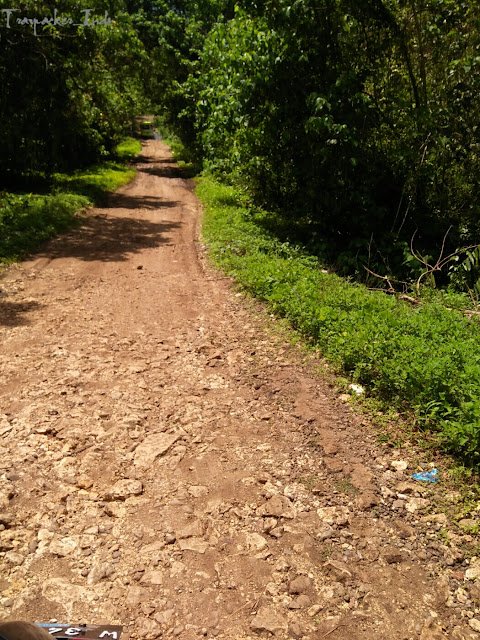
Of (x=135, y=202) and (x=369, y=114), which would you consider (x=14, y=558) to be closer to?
(x=369, y=114)

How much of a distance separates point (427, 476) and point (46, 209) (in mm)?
11277

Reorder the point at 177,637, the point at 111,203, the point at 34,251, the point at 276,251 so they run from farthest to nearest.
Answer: the point at 111,203 → the point at 34,251 → the point at 276,251 → the point at 177,637

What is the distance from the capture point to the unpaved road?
2.65m

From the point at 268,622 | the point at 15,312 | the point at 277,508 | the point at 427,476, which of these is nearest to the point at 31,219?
the point at 15,312

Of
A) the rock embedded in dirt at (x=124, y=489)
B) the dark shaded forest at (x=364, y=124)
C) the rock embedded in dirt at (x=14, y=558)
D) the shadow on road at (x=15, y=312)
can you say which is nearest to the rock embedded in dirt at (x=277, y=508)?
the rock embedded in dirt at (x=124, y=489)

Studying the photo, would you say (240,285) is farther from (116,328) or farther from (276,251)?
(116,328)

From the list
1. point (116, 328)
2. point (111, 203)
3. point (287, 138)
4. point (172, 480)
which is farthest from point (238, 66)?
point (172, 480)

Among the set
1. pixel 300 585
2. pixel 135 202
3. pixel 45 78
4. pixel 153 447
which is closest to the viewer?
pixel 300 585

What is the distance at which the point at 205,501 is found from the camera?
3.40 meters

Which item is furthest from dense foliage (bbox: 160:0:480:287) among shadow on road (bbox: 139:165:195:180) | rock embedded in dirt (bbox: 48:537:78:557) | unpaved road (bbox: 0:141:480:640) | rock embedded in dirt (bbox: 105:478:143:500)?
shadow on road (bbox: 139:165:195:180)

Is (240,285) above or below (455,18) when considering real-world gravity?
below

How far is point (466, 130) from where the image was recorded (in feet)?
31.8

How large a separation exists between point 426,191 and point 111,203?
9.77 m

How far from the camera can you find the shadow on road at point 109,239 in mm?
9875
